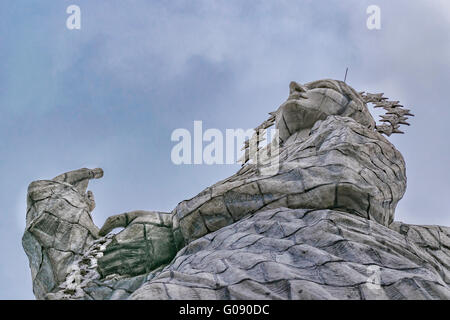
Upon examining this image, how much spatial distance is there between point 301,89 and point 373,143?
2377 millimetres

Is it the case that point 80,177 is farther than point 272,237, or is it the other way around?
point 80,177

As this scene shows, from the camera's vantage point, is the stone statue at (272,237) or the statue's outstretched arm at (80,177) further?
the statue's outstretched arm at (80,177)

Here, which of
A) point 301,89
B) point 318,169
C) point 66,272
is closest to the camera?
point 318,169

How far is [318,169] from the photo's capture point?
20.3 ft

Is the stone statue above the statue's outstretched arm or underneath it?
underneath

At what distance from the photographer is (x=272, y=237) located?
513 centimetres

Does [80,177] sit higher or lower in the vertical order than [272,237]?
higher

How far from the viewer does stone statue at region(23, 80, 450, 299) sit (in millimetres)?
4016

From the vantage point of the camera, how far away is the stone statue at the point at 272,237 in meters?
4.02

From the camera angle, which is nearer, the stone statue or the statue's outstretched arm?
the stone statue

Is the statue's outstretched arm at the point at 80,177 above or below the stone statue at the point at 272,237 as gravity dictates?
above

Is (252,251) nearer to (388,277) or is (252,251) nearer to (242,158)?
(388,277)
